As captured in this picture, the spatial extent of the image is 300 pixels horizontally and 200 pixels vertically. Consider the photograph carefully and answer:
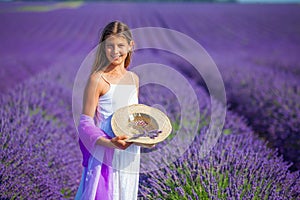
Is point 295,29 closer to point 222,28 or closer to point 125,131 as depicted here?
point 222,28

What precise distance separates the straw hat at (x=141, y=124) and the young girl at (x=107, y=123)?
0.10m

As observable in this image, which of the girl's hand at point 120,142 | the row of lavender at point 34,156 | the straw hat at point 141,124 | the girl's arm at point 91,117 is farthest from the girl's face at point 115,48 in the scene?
the row of lavender at point 34,156

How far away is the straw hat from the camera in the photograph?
1.35 metres

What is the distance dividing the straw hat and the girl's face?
249 millimetres

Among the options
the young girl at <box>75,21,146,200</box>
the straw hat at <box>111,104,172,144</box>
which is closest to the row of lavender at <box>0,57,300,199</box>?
the young girl at <box>75,21,146,200</box>

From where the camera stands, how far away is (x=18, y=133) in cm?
229

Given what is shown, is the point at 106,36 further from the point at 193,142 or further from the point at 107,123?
the point at 193,142

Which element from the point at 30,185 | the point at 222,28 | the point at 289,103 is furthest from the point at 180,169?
the point at 222,28

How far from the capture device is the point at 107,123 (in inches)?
59.9

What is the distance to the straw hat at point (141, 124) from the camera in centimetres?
135

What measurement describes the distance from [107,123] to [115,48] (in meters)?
0.35

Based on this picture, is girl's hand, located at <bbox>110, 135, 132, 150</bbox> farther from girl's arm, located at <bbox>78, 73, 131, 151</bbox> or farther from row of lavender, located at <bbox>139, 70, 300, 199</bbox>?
row of lavender, located at <bbox>139, 70, 300, 199</bbox>

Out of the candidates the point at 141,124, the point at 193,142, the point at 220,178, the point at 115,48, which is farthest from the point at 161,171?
the point at 115,48

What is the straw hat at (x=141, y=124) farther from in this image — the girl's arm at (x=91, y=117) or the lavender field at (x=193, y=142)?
the lavender field at (x=193, y=142)
